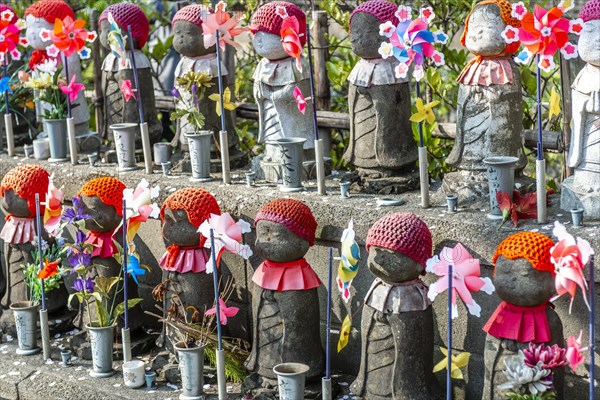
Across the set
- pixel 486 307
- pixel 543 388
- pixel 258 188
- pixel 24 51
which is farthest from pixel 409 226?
pixel 24 51

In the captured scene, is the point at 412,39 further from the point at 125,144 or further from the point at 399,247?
the point at 125,144

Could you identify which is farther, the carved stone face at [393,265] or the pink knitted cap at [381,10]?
the pink knitted cap at [381,10]

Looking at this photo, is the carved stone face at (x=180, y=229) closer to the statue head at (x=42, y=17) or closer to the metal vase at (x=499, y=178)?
the metal vase at (x=499, y=178)

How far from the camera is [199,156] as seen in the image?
5113mm

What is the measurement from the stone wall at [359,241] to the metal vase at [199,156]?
68 mm

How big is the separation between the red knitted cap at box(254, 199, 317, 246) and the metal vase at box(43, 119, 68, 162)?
1724 millimetres

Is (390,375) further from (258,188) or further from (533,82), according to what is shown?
(533,82)

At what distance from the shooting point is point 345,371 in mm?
4711

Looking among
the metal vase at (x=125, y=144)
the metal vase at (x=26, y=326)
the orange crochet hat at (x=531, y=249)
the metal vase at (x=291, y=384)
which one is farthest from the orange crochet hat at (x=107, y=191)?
the orange crochet hat at (x=531, y=249)

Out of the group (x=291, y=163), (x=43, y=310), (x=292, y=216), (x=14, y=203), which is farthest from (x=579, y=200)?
(x=14, y=203)

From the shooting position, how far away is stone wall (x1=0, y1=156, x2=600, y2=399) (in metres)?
4.08

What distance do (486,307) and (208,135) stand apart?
1687 millimetres

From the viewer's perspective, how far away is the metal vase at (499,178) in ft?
13.8

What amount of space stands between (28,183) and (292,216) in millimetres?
1482
